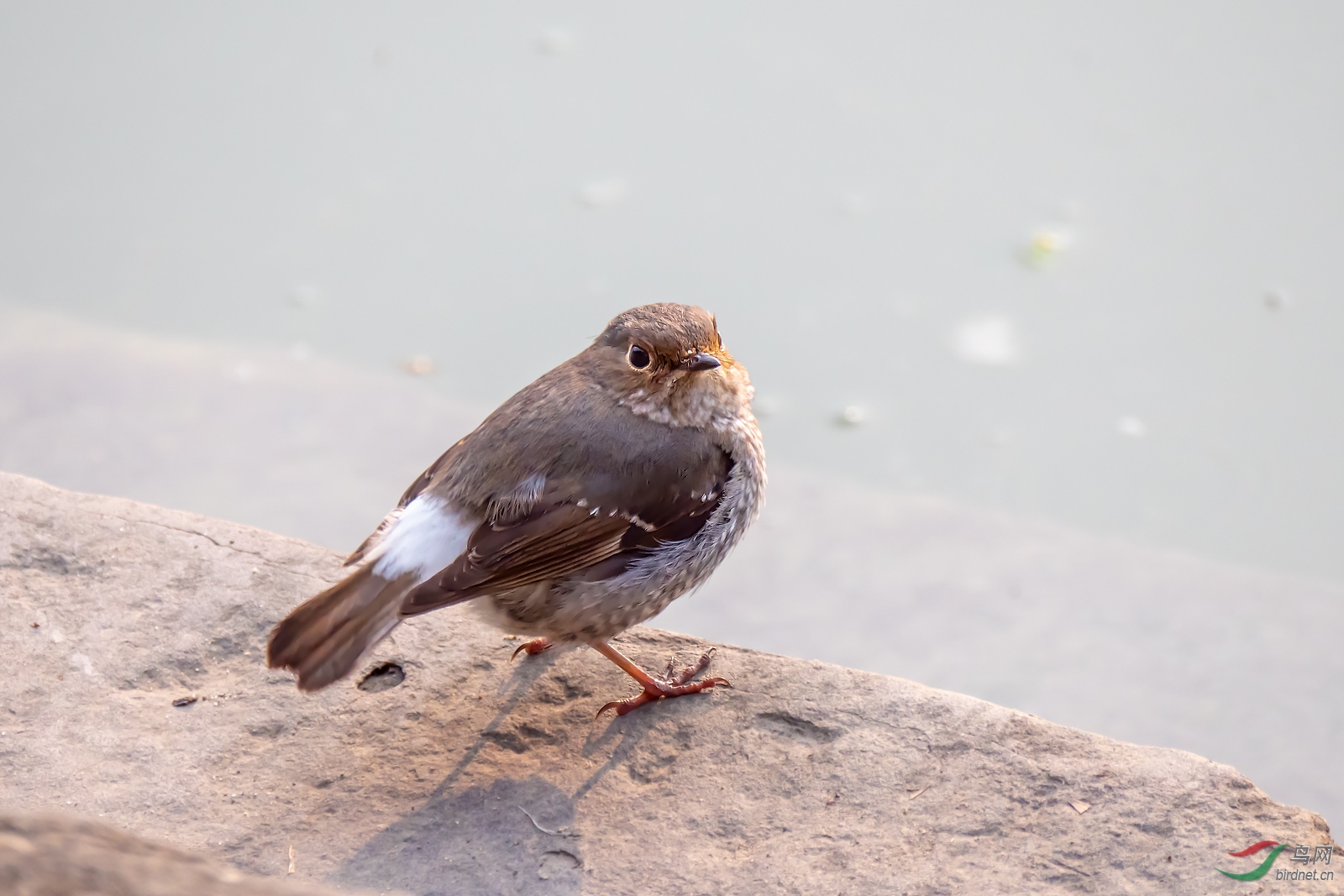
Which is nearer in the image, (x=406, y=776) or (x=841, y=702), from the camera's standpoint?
Result: (x=406, y=776)

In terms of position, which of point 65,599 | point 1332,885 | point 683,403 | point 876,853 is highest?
point 683,403

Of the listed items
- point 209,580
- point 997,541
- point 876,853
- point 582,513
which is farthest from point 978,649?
point 209,580

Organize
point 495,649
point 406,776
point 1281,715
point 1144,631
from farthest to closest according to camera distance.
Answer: point 1144,631 → point 1281,715 → point 495,649 → point 406,776

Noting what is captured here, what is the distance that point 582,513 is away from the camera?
3.34 meters

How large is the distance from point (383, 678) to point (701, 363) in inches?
55.7

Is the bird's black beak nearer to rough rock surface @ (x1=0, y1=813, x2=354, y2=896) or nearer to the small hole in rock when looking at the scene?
the small hole in rock

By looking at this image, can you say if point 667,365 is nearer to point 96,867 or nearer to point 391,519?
point 391,519

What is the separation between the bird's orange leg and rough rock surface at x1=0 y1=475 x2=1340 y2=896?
4 cm

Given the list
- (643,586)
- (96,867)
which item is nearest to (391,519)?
(643,586)

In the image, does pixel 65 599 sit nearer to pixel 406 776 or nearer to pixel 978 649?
pixel 406 776

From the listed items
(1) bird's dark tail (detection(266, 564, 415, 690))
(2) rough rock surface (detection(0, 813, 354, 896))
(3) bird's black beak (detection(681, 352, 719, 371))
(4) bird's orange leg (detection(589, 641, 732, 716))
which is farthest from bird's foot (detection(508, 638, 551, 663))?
(2) rough rock surface (detection(0, 813, 354, 896))

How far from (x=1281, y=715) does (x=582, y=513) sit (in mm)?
3447

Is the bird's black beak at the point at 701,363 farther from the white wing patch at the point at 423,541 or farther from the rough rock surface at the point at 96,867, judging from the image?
the rough rock surface at the point at 96,867

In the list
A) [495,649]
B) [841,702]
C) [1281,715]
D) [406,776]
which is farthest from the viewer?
[1281,715]
